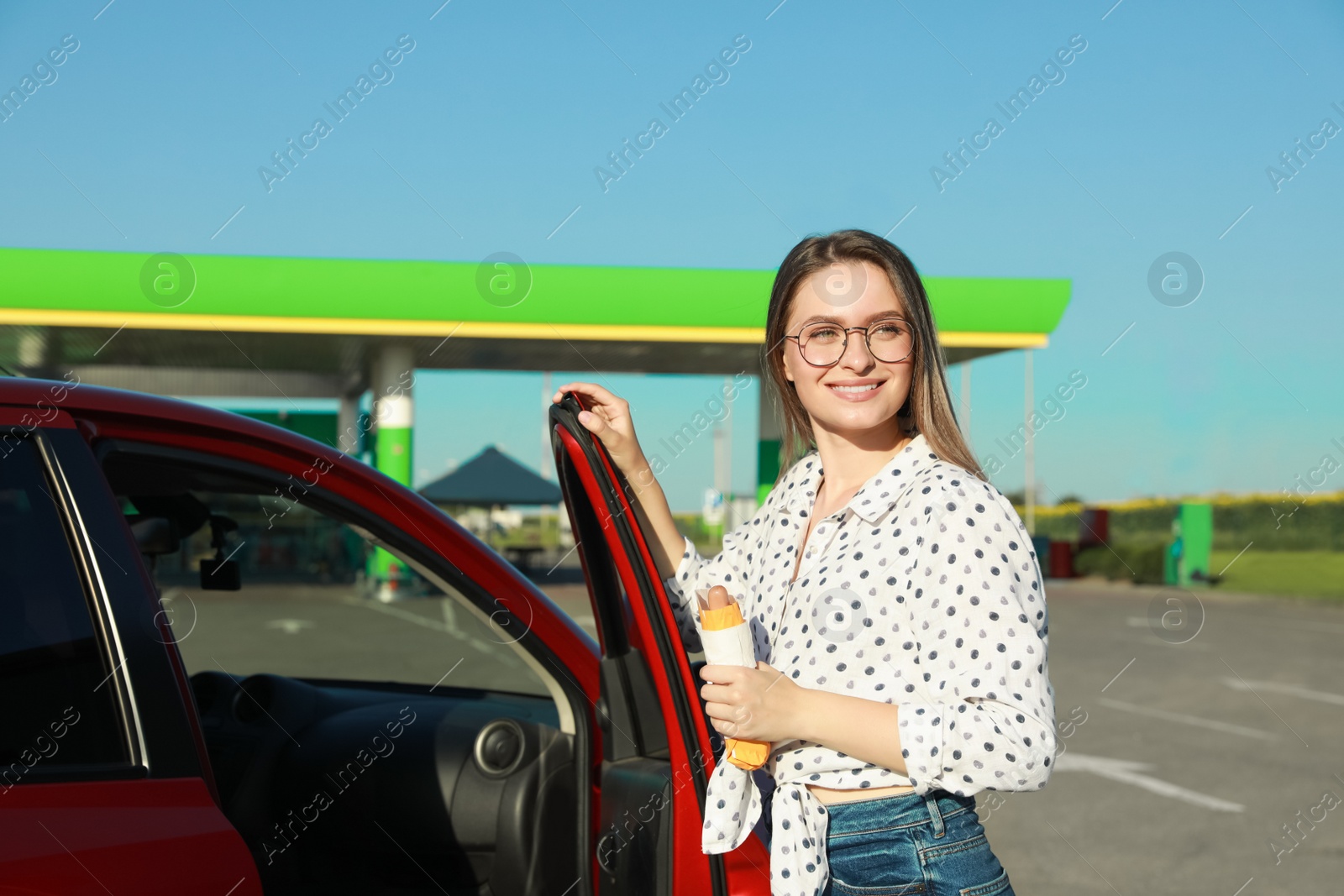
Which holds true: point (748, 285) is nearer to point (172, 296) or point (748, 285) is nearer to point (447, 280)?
point (447, 280)

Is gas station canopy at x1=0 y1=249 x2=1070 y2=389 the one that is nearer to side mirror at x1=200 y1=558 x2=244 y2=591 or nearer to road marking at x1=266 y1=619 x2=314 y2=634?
road marking at x1=266 y1=619 x2=314 y2=634

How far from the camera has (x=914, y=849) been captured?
164 cm

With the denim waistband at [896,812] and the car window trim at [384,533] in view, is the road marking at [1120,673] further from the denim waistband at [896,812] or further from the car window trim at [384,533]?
the denim waistband at [896,812]

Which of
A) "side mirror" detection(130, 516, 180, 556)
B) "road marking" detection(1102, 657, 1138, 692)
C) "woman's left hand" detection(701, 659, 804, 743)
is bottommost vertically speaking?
"road marking" detection(1102, 657, 1138, 692)

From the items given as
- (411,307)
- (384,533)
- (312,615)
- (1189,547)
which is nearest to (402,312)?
(411,307)

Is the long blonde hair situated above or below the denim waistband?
above

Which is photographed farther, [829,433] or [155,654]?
[829,433]

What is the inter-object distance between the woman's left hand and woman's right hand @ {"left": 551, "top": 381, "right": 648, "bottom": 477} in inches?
21.8

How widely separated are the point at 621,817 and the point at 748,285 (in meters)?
16.6

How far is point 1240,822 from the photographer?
19.3 feet

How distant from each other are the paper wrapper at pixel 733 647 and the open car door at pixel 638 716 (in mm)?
215

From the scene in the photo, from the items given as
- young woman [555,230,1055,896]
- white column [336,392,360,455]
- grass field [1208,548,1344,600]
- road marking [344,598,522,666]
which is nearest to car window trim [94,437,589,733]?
young woman [555,230,1055,896]

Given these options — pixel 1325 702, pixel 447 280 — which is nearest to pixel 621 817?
pixel 1325 702

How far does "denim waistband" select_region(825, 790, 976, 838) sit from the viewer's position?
1.64 meters
